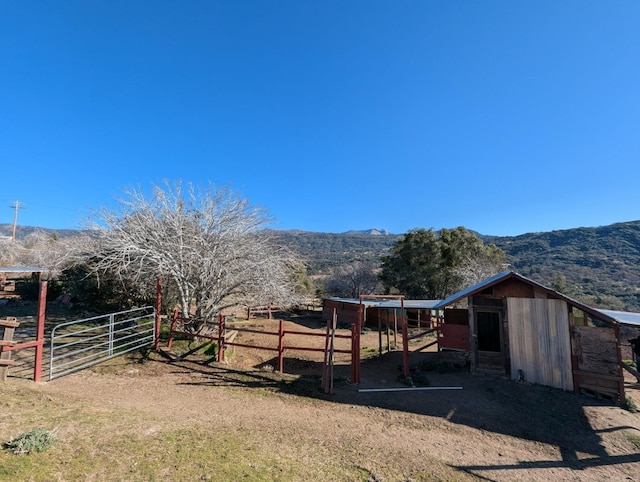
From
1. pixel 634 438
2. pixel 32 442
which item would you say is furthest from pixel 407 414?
pixel 32 442

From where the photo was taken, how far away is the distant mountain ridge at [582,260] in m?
36.5

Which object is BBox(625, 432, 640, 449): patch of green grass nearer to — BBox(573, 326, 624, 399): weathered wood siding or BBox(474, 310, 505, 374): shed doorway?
BBox(573, 326, 624, 399): weathered wood siding

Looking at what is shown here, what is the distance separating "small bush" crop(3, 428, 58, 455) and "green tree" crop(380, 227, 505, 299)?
27.3 m

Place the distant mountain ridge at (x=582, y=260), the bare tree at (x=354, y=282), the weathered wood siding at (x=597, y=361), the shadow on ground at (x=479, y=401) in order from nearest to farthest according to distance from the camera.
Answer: the shadow on ground at (x=479, y=401), the weathered wood siding at (x=597, y=361), the bare tree at (x=354, y=282), the distant mountain ridge at (x=582, y=260)

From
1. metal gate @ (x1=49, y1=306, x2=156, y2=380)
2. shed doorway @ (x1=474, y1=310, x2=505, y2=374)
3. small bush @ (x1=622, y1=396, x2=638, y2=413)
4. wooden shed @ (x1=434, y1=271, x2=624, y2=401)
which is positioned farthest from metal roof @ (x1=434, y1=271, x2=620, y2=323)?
metal gate @ (x1=49, y1=306, x2=156, y2=380)

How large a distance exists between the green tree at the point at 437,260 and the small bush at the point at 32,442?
27338mm

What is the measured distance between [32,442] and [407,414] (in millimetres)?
6671

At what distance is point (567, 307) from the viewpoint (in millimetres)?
9180

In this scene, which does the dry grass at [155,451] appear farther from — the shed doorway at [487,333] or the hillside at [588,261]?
the hillside at [588,261]

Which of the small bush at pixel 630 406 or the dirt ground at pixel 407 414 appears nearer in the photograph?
the dirt ground at pixel 407 414

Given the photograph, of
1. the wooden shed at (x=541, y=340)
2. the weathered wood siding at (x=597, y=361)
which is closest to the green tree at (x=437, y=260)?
the wooden shed at (x=541, y=340)

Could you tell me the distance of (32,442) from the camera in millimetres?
3844

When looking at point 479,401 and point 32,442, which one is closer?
point 32,442

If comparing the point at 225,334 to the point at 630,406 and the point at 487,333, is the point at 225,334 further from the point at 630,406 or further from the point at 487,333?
the point at 630,406
